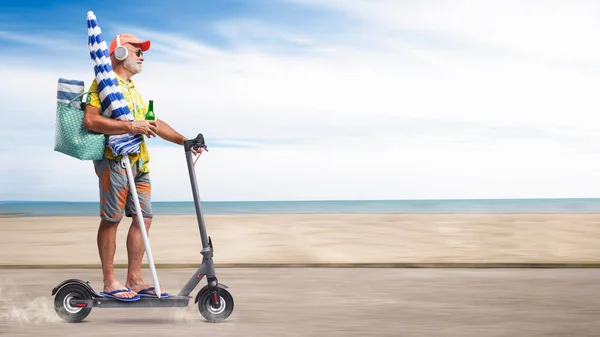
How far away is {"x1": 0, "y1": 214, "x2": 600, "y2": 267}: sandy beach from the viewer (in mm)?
10418

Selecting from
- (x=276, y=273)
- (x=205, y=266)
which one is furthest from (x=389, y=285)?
(x=205, y=266)

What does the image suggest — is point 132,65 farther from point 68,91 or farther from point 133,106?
point 68,91

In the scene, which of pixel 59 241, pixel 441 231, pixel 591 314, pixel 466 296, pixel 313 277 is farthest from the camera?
pixel 441 231

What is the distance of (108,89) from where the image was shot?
202 inches

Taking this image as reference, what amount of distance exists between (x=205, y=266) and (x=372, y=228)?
41.6ft

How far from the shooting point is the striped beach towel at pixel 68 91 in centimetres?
517

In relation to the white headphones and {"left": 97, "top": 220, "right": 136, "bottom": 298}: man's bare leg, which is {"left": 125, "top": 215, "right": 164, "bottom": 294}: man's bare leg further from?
the white headphones

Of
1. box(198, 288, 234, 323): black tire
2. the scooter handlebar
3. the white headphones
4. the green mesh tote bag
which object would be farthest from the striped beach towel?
box(198, 288, 234, 323): black tire

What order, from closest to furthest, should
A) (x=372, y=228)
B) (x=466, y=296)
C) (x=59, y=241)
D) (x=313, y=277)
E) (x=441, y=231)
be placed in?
1. (x=466, y=296)
2. (x=313, y=277)
3. (x=59, y=241)
4. (x=441, y=231)
5. (x=372, y=228)

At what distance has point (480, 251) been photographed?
11.8m

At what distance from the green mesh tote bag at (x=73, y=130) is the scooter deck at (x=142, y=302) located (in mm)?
980

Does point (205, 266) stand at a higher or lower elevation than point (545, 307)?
higher

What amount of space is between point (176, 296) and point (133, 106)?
135 centimetres

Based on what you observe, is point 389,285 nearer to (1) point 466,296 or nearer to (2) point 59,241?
(1) point 466,296
